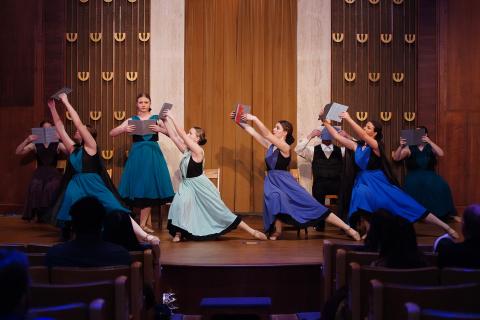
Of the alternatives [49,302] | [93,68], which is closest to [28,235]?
[93,68]

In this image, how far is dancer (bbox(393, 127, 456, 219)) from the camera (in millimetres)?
7336

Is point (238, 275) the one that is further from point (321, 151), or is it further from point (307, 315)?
point (321, 151)

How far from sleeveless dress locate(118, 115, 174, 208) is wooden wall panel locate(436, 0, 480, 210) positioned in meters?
3.75

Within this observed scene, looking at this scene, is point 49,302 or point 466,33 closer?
point 49,302

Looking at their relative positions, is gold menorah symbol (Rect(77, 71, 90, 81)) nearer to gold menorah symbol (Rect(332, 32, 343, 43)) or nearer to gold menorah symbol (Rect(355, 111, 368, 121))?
gold menorah symbol (Rect(332, 32, 343, 43))

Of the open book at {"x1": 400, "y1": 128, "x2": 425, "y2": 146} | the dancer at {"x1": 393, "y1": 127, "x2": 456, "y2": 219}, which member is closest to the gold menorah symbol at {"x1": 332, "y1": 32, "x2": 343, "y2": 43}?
the dancer at {"x1": 393, "y1": 127, "x2": 456, "y2": 219}

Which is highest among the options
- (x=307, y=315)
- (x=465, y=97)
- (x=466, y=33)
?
(x=466, y=33)

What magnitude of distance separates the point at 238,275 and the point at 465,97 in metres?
4.99

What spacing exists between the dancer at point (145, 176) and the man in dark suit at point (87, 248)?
360cm

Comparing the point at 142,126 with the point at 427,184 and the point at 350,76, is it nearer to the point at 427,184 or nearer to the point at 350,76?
the point at 350,76

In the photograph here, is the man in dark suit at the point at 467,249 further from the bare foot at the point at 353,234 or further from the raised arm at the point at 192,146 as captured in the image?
the raised arm at the point at 192,146

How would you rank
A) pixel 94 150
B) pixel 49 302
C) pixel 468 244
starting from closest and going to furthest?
pixel 49 302, pixel 468 244, pixel 94 150

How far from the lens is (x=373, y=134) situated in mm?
5969

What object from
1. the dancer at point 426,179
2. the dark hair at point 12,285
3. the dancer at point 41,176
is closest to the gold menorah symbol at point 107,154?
the dancer at point 41,176
